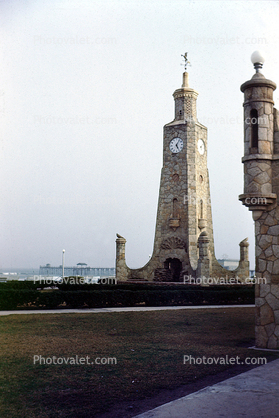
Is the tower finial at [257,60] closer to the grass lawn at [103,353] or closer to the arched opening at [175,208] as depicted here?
the grass lawn at [103,353]

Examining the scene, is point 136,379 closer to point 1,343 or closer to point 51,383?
point 51,383

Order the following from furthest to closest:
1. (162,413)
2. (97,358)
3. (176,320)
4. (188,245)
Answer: (188,245) → (176,320) → (97,358) → (162,413)

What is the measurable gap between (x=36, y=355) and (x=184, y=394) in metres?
3.54

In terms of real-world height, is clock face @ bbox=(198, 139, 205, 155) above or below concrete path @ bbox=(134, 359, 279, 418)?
above

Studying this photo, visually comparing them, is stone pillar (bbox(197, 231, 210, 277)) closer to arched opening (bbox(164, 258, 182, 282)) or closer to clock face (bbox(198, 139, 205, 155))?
arched opening (bbox(164, 258, 182, 282))

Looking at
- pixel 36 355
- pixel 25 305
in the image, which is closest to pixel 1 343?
pixel 36 355

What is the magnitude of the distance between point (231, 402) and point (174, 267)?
2426 cm

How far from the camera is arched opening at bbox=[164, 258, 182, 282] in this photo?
92.0 feet

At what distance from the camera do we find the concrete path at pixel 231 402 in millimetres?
4898

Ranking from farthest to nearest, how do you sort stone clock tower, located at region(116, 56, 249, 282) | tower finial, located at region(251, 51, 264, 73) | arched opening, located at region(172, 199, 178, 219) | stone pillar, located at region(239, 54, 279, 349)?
arched opening, located at region(172, 199, 178, 219) → stone clock tower, located at region(116, 56, 249, 282) → tower finial, located at region(251, 51, 264, 73) → stone pillar, located at region(239, 54, 279, 349)

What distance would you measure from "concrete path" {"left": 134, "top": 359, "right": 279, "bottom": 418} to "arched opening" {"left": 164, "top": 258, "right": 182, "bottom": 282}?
21481mm

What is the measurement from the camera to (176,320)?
13422 millimetres

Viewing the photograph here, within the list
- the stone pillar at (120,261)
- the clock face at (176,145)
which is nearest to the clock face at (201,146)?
the clock face at (176,145)

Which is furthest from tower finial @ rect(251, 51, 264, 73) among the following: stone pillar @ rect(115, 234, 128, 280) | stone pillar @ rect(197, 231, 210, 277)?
stone pillar @ rect(115, 234, 128, 280)
